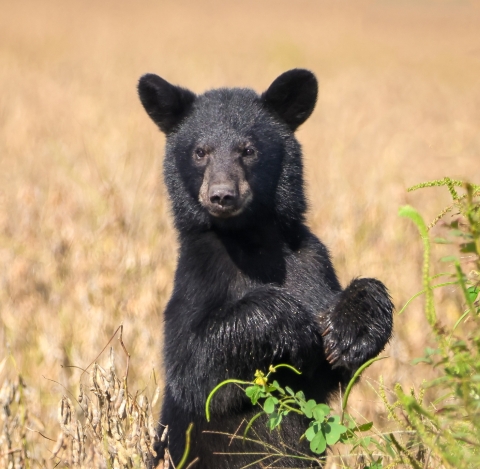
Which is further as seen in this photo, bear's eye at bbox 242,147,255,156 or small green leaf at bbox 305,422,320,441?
bear's eye at bbox 242,147,255,156

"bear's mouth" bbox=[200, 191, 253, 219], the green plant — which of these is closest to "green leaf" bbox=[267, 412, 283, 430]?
the green plant

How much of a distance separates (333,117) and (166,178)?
9230 mm

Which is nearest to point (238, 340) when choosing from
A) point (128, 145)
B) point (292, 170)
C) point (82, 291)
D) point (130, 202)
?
point (292, 170)

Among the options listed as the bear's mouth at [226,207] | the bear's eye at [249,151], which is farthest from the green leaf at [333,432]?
the bear's eye at [249,151]

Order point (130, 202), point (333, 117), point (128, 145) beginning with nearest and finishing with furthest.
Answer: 1. point (130, 202)
2. point (128, 145)
3. point (333, 117)

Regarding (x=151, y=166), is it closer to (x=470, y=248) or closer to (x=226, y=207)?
(x=226, y=207)

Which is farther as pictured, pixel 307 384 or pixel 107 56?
pixel 107 56

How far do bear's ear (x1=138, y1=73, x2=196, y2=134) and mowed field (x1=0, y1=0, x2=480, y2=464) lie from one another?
5.01 ft

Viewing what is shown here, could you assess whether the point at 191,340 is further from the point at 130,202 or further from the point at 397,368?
the point at 130,202

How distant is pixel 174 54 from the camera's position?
1834 cm

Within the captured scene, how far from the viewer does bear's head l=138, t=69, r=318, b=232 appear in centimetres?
432

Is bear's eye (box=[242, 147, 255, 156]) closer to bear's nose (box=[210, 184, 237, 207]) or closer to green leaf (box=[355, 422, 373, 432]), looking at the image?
bear's nose (box=[210, 184, 237, 207])

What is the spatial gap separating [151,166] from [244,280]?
6.42 metres

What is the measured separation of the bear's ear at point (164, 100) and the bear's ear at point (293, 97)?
0.46 m
